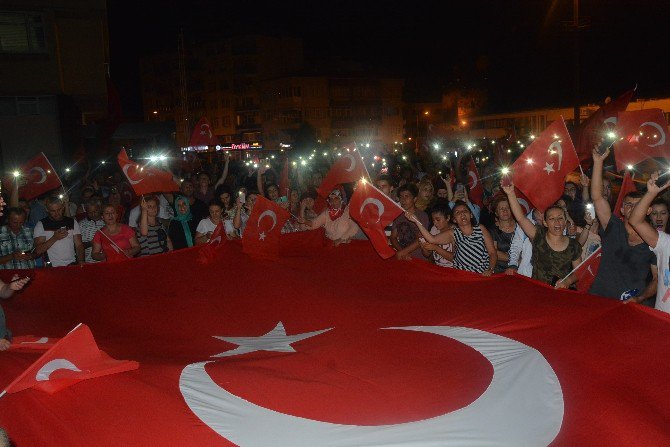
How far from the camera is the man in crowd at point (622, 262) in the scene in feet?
19.6

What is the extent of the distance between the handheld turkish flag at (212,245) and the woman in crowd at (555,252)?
449 cm

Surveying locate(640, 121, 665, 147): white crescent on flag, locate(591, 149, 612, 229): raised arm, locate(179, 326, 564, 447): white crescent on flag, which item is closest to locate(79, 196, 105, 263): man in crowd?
locate(179, 326, 564, 447): white crescent on flag

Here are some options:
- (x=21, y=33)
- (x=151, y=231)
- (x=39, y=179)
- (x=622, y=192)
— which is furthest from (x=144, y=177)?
(x=21, y=33)

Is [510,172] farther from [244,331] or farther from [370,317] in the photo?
[244,331]

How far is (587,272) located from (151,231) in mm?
6092

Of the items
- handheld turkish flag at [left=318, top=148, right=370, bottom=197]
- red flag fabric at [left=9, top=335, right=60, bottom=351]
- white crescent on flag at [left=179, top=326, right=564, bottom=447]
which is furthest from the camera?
handheld turkish flag at [left=318, top=148, right=370, bottom=197]

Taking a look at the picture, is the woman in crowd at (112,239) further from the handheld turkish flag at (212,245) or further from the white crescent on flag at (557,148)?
the white crescent on flag at (557,148)

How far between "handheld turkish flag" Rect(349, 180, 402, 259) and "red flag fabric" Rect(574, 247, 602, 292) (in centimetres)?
234

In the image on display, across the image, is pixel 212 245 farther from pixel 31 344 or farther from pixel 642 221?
pixel 642 221

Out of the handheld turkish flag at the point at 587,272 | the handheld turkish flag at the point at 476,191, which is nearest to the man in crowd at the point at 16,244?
the handheld turkish flag at the point at 587,272

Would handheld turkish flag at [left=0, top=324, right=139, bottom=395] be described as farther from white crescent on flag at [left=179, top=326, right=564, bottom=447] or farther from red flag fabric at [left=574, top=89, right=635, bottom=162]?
red flag fabric at [left=574, top=89, right=635, bottom=162]

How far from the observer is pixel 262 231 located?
9414mm

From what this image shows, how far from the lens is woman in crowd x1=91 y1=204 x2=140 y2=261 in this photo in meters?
8.84

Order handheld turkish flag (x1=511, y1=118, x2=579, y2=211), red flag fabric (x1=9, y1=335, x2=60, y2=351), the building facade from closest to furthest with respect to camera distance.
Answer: red flag fabric (x1=9, y1=335, x2=60, y2=351) → handheld turkish flag (x1=511, y1=118, x2=579, y2=211) → the building facade
